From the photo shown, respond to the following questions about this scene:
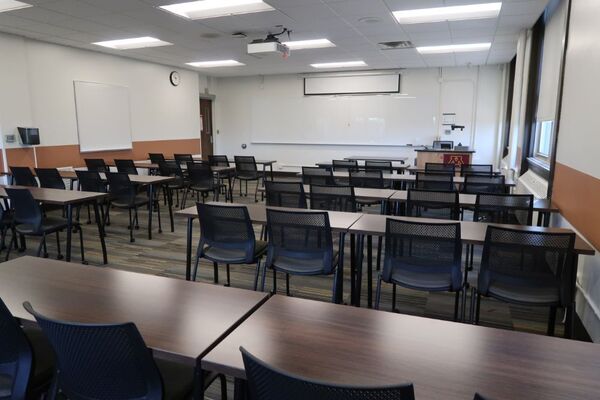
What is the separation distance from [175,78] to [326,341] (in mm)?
9980

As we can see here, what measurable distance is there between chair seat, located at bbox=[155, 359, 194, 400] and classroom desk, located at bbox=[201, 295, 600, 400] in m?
0.36

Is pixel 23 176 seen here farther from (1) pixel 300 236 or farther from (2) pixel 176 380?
(2) pixel 176 380

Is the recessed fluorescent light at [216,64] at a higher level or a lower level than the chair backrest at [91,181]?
higher

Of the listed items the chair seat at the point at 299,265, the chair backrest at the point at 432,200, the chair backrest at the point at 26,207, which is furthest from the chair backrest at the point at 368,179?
the chair backrest at the point at 26,207

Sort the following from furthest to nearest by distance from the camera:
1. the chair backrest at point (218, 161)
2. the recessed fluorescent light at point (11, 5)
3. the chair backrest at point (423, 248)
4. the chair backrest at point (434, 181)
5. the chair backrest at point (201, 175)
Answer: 1. the chair backrest at point (218, 161)
2. the chair backrest at point (201, 175)
3. the recessed fluorescent light at point (11, 5)
4. the chair backrest at point (434, 181)
5. the chair backrest at point (423, 248)

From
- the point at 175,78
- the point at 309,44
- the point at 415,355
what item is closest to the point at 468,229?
the point at 415,355

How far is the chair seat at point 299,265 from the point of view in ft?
9.68

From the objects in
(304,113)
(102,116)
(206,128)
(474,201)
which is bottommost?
(474,201)

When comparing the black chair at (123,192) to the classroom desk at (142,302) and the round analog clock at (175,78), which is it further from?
the round analog clock at (175,78)

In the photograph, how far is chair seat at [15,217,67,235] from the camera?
160 inches

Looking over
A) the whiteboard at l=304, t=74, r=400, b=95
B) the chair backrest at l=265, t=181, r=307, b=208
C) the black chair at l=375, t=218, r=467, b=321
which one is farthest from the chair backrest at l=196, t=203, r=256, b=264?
the whiteboard at l=304, t=74, r=400, b=95

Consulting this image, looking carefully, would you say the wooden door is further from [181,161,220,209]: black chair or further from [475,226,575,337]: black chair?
[475,226,575,337]: black chair

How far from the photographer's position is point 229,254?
323 centimetres

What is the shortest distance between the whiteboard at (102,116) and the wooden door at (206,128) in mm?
3420
